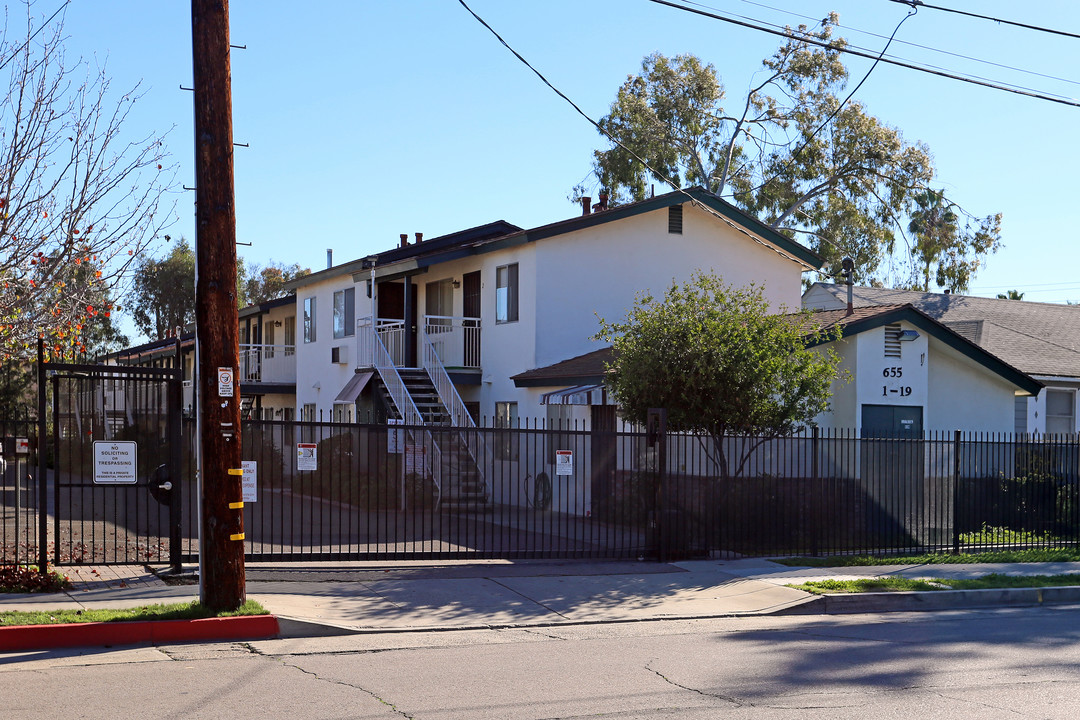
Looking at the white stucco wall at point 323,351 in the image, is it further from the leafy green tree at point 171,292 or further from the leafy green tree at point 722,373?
the leafy green tree at point 171,292

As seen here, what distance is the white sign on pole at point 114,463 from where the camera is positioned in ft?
39.4

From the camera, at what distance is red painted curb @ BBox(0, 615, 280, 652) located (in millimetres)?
9125

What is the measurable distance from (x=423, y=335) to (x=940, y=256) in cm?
2468

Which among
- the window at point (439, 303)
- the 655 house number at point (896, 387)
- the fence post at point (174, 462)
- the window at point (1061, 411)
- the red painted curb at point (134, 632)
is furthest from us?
the window at point (439, 303)

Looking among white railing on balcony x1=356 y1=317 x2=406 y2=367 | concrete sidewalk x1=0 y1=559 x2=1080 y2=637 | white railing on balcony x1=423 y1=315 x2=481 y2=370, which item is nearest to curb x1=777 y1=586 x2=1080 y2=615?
concrete sidewalk x1=0 y1=559 x2=1080 y2=637

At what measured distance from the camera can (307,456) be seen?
13.6 metres

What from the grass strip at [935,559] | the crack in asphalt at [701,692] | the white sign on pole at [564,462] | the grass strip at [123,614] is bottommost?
the grass strip at [935,559]

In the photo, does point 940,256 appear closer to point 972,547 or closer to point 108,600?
point 972,547

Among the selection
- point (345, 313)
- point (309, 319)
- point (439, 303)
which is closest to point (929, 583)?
point (439, 303)

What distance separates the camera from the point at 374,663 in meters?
8.77

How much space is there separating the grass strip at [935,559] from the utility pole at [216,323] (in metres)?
8.04

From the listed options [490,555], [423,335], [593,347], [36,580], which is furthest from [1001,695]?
[423,335]

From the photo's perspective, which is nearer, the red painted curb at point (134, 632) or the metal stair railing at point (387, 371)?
the red painted curb at point (134, 632)

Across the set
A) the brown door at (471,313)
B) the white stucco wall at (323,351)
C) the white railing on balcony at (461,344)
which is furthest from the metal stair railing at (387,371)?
the brown door at (471,313)
